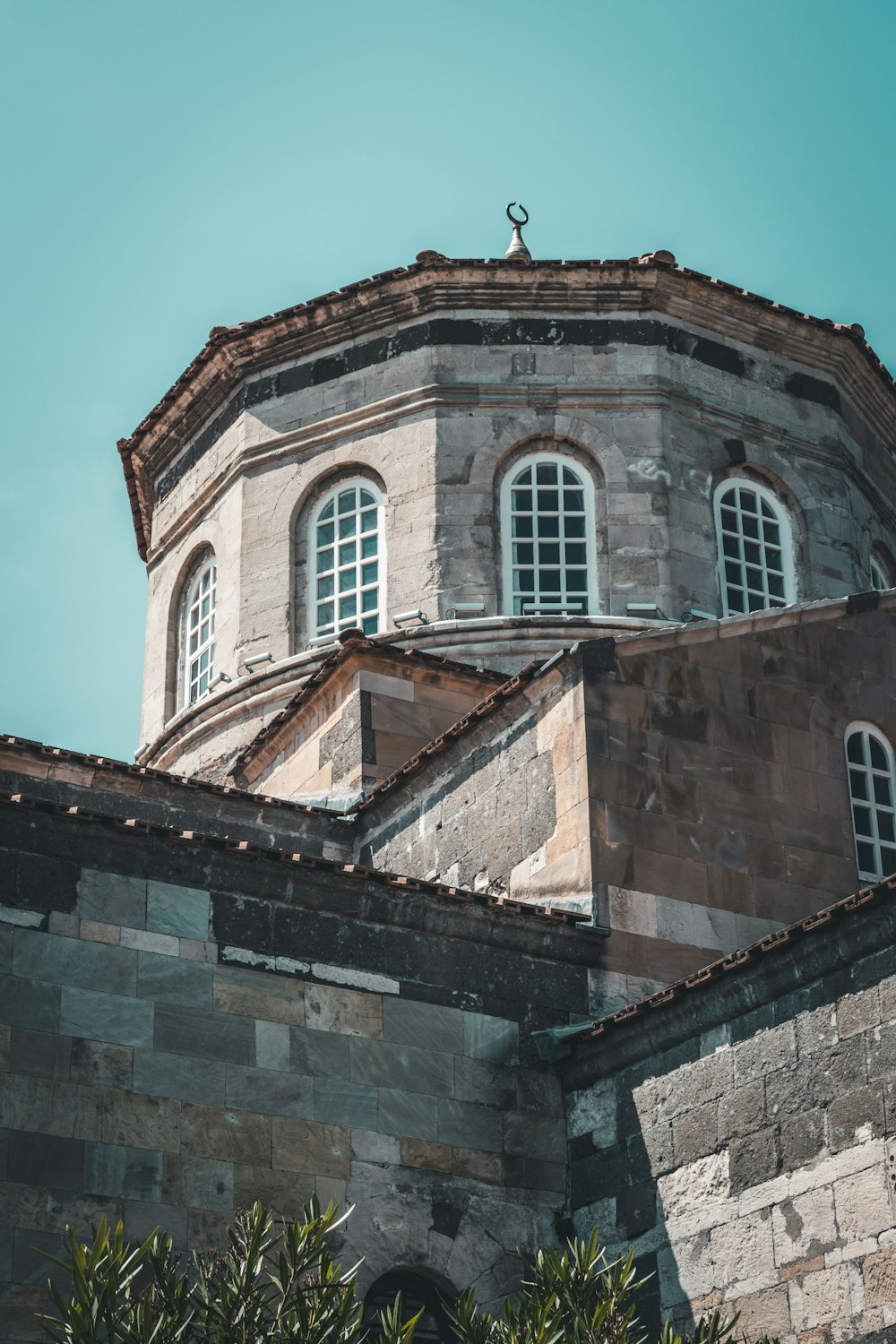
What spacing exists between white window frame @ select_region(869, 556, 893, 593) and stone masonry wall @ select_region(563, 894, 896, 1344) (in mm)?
10884

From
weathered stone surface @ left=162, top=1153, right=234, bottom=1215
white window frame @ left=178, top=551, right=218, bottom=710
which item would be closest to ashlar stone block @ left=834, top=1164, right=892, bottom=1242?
weathered stone surface @ left=162, top=1153, right=234, bottom=1215

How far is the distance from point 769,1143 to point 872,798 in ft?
16.0

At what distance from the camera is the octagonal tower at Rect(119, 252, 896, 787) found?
20.8m

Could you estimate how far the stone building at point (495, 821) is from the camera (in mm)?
11766

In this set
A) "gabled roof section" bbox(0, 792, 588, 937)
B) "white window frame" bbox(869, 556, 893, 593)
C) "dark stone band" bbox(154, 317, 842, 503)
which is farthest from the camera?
"white window frame" bbox(869, 556, 893, 593)

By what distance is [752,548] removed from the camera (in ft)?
70.9

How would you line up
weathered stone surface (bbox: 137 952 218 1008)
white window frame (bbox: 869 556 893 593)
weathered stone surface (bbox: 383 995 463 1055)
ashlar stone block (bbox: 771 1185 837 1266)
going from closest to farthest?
1. ashlar stone block (bbox: 771 1185 837 1266)
2. weathered stone surface (bbox: 137 952 218 1008)
3. weathered stone surface (bbox: 383 995 463 1055)
4. white window frame (bbox: 869 556 893 593)

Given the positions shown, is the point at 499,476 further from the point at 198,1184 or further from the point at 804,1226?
the point at 804,1226

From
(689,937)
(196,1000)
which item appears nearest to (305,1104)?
(196,1000)

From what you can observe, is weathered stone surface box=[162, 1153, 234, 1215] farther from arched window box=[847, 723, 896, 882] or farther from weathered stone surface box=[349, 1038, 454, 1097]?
arched window box=[847, 723, 896, 882]

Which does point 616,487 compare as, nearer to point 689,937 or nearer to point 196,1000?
point 689,937

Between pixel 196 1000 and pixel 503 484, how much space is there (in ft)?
32.5

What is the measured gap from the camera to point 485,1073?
525 inches

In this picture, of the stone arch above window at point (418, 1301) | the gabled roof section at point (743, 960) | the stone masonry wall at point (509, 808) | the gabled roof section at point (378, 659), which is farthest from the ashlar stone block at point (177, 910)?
the gabled roof section at point (378, 659)
